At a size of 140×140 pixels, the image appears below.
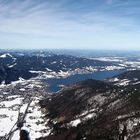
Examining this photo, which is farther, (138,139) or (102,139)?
(102,139)

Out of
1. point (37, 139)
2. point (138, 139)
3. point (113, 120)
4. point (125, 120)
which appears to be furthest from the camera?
point (37, 139)

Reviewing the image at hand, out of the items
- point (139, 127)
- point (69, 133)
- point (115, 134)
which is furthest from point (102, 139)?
point (69, 133)

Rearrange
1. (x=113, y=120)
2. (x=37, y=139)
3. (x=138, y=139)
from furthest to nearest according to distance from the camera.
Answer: (x=37, y=139) < (x=113, y=120) < (x=138, y=139)

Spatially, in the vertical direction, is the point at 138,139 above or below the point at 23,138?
above

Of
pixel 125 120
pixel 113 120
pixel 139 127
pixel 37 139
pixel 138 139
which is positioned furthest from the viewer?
pixel 37 139

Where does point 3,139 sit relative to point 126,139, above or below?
below

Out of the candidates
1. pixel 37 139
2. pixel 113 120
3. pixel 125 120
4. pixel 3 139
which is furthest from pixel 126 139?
pixel 3 139

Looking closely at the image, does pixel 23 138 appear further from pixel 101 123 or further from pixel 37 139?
pixel 101 123

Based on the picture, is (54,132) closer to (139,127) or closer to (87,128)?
(87,128)

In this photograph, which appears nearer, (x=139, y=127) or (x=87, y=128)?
(x=139, y=127)
